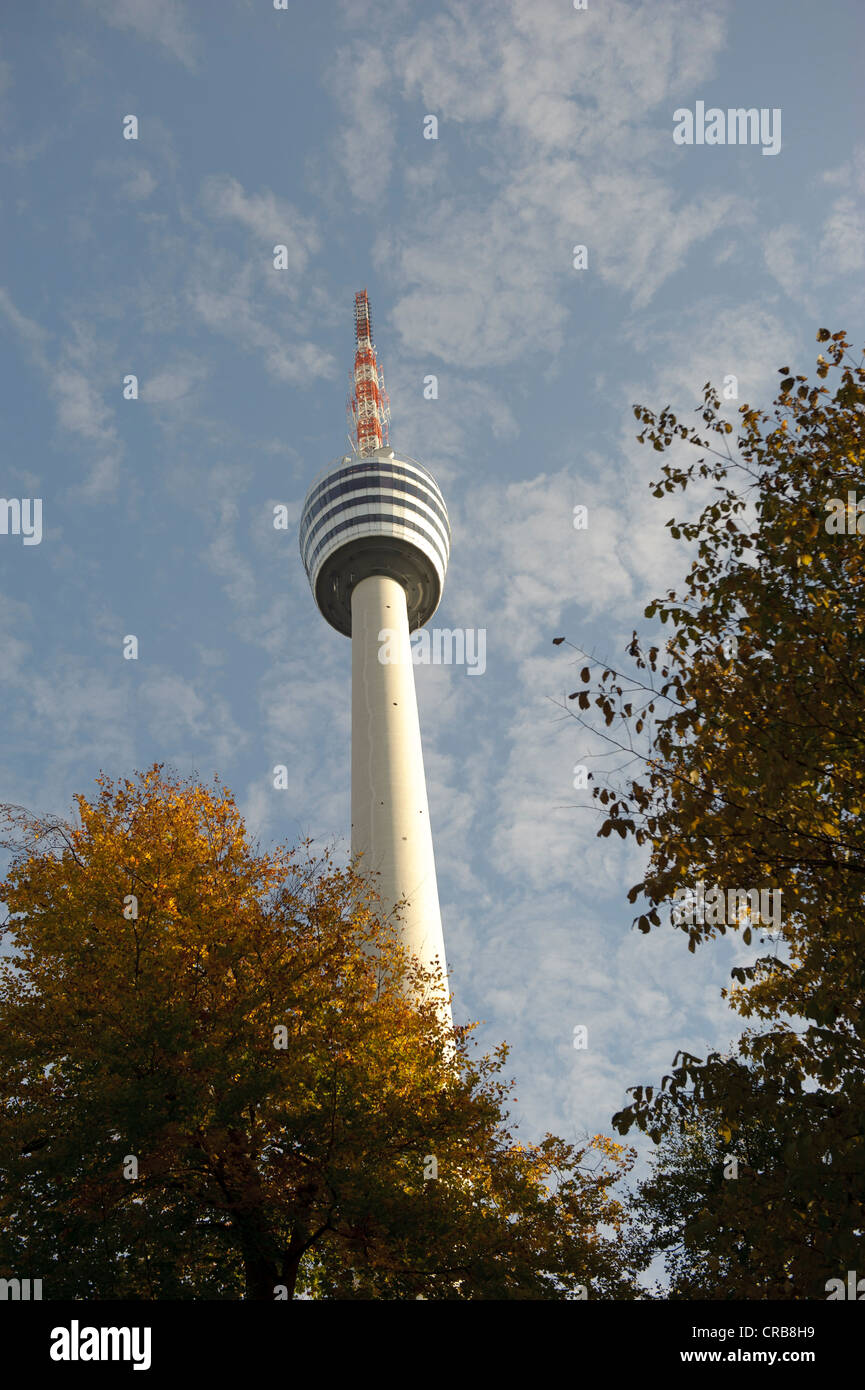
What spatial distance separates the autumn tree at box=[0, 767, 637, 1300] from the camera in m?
17.7

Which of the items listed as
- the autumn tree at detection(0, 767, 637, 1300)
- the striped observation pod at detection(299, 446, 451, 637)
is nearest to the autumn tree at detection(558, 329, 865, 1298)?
the autumn tree at detection(0, 767, 637, 1300)

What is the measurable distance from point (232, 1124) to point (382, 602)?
189ft

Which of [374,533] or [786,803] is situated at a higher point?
[374,533]

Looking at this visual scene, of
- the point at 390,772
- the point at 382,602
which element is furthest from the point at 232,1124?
the point at 382,602

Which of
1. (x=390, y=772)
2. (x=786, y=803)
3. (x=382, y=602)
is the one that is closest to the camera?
(x=786, y=803)

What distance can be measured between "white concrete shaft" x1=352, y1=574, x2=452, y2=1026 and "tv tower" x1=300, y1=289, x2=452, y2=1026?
0.07 metres

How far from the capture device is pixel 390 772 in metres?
64.6

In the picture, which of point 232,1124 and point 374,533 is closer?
point 232,1124

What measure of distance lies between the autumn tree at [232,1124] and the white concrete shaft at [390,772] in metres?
32.3

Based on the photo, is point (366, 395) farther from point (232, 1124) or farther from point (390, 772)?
point (232, 1124)

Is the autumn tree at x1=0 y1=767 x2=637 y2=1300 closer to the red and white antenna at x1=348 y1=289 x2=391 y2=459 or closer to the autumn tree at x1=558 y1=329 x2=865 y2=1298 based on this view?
the autumn tree at x1=558 y1=329 x2=865 y2=1298

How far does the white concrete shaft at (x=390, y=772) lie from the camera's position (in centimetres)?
5931

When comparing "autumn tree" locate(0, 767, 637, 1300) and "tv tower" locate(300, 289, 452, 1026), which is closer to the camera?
"autumn tree" locate(0, 767, 637, 1300)

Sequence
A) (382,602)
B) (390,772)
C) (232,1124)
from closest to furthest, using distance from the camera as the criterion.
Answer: (232,1124), (390,772), (382,602)
